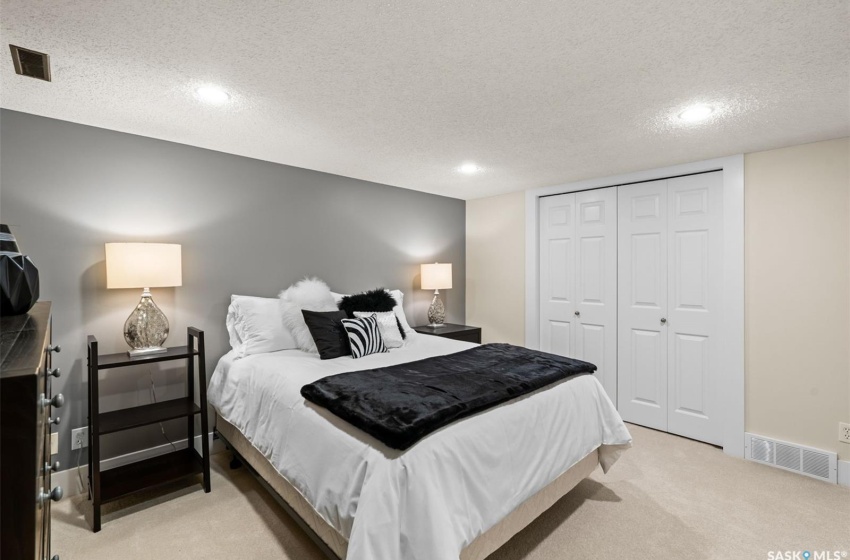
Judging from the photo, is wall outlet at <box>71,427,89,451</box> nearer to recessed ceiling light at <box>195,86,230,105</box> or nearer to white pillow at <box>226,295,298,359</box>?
white pillow at <box>226,295,298,359</box>

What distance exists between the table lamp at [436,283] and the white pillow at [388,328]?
1095 millimetres

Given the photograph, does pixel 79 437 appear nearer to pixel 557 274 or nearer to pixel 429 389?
pixel 429 389

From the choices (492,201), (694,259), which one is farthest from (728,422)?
(492,201)

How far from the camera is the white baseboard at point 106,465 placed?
247cm

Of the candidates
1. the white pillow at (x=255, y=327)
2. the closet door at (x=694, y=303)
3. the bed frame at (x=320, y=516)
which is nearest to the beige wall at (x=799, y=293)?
the closet door at (x=694, y=303)

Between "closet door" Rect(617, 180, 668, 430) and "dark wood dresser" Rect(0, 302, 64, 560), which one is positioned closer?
"dark wood dresser" Rect(0, 302, 64, 560)

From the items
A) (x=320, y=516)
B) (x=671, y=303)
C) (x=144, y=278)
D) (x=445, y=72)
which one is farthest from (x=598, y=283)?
(x=144, y=278)

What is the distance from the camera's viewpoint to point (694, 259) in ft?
10.9

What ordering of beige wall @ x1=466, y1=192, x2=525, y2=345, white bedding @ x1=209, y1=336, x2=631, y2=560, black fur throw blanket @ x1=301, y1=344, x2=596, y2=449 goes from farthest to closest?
beige wall @ x1=466, y1=192, x2=525, y2=345, black fur throw blanket @ x1=301, y1=344, x2=596, y2=449, white bedding @ x1=209, y1=336, x2=631, y2=560

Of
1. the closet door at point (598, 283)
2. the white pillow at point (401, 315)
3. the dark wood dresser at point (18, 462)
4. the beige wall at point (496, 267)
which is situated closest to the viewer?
the dark wood dresser at point (18, 462)

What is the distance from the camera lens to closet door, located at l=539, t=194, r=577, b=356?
411 cm

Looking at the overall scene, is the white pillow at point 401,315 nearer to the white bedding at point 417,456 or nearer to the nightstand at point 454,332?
the nightstand at point 454,332

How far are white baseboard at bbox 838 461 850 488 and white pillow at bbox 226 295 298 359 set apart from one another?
12.5 feet

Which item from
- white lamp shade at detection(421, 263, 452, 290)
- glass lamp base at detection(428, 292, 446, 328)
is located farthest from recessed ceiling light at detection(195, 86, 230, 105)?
glass lamp base at detection(428, 292, 446, 328)
